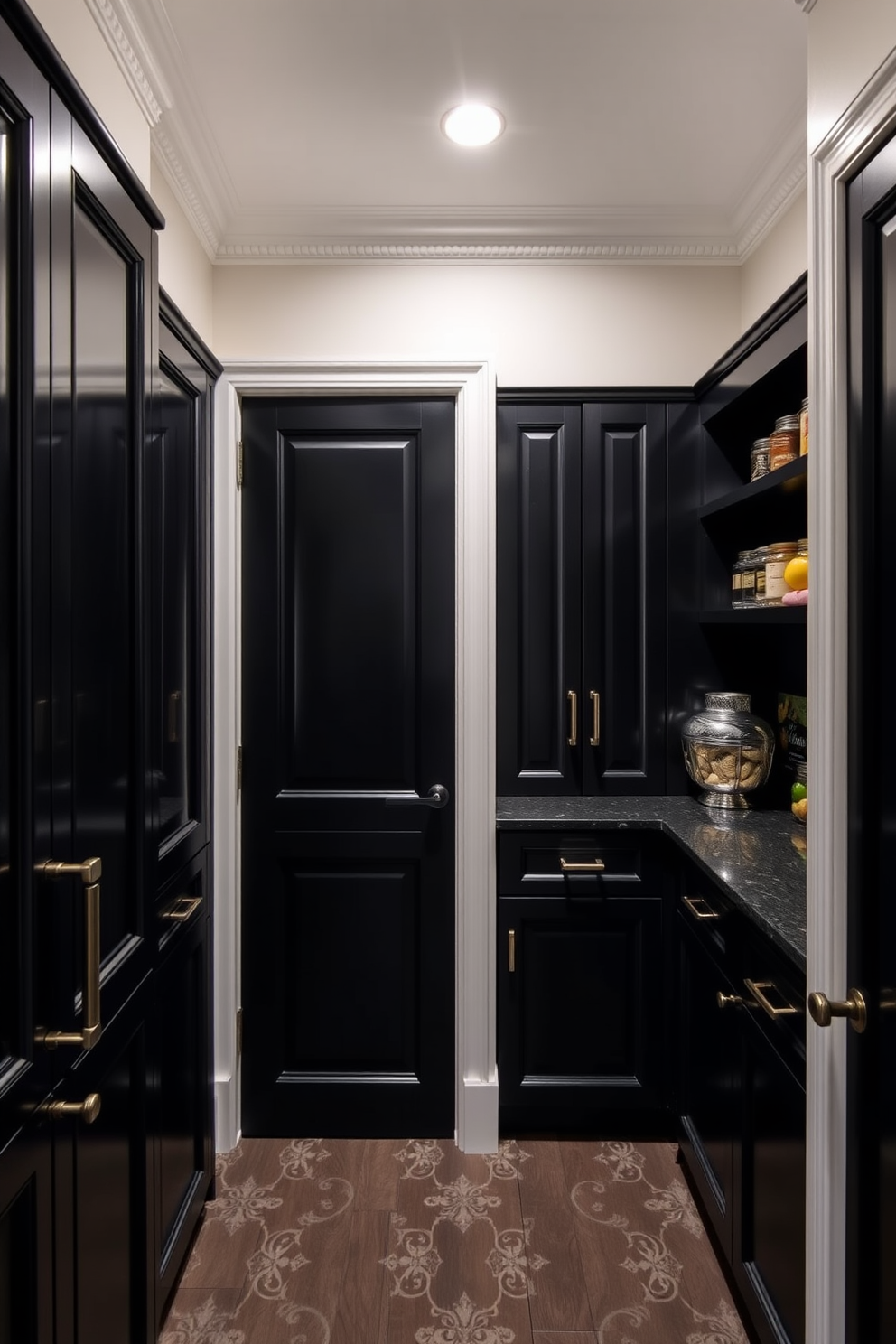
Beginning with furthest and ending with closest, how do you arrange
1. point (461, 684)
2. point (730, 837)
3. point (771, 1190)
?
point (461, 684) → point (730, 837) → point (771, 1190)

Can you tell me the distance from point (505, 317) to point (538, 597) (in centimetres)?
87

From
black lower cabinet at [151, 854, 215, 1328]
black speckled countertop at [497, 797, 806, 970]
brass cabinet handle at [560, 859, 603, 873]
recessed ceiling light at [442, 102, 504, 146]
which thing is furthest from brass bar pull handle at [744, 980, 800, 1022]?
recessed ceiling light at [442, 102, 504, 146]

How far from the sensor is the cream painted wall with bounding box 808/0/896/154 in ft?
3.24

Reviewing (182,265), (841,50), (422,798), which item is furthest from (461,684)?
(841,50)

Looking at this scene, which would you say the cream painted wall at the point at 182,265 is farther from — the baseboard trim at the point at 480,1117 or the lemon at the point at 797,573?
the baseboard trim at the point at 480,1117

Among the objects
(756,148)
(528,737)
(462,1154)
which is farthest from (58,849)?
(756,148)

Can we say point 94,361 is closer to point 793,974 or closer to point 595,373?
point 793,974

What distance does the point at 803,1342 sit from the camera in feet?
4.24

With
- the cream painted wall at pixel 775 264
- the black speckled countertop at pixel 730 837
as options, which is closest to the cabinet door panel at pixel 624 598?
the black speckled countertop at pixel 730 837

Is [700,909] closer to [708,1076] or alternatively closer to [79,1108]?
[708,1076]

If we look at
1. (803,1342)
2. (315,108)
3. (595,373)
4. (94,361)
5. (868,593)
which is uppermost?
(315,108)

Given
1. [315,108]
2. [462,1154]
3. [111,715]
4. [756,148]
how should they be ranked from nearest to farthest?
[111,715]
[315,108]
[756,148]
[462,1154]

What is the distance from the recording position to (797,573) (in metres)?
1.86

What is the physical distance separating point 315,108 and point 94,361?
1143 mm
